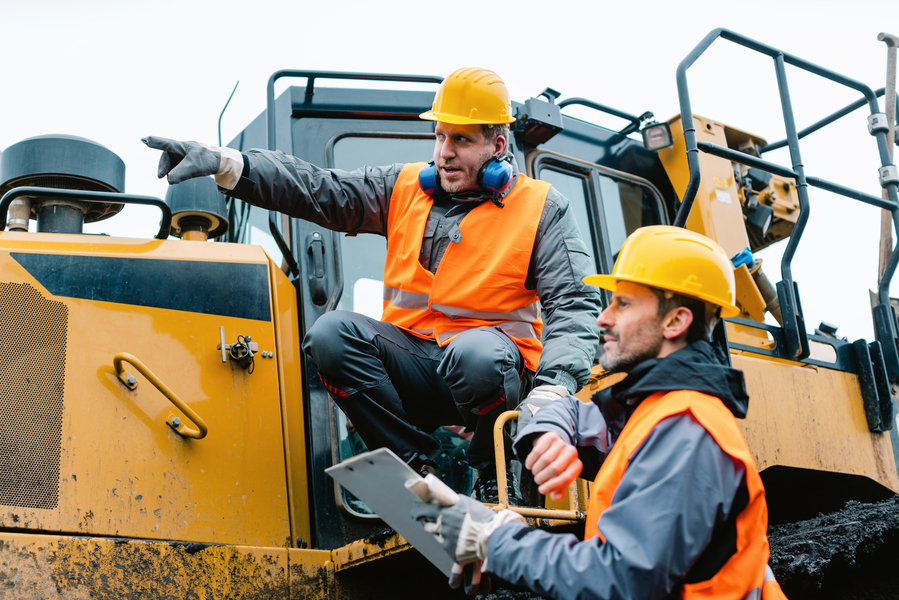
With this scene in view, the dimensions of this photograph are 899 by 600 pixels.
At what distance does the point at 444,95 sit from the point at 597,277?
3.16 feet

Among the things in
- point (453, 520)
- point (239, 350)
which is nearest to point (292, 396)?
point (239, 350)

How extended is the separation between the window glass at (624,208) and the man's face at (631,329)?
6.19 feet

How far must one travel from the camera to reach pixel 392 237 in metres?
2.73

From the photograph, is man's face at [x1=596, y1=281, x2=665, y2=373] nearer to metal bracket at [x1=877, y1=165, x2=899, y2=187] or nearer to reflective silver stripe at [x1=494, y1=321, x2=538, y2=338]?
reflective silver stripe at [x1=494, y1=321, x2=538, y2=338]

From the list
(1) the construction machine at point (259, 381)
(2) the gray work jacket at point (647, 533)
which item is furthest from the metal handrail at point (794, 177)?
(2) the gray work jacket at point (647, 533)

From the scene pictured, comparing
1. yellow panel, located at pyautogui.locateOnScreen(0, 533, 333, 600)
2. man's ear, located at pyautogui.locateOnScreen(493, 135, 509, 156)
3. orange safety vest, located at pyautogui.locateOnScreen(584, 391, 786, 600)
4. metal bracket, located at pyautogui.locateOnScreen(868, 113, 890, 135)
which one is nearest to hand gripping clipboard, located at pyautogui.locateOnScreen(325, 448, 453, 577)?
orange safety vest, located at pyautogui.locateOnScreen(584, 391, 786, 600)

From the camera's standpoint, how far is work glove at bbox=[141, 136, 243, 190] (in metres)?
2.40

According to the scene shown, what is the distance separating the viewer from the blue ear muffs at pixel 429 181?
106 inches

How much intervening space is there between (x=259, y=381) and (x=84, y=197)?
75 centimetres

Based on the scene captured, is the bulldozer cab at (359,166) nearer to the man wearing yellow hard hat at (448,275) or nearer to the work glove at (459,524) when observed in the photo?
the man wearing yellow hard hat at (448,275)

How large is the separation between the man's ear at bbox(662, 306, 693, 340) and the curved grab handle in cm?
A: 135

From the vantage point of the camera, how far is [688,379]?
157cm

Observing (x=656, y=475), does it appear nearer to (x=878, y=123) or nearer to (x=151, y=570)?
(x=151, y=570)

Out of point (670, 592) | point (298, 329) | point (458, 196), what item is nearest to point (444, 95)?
point (458, 196)
